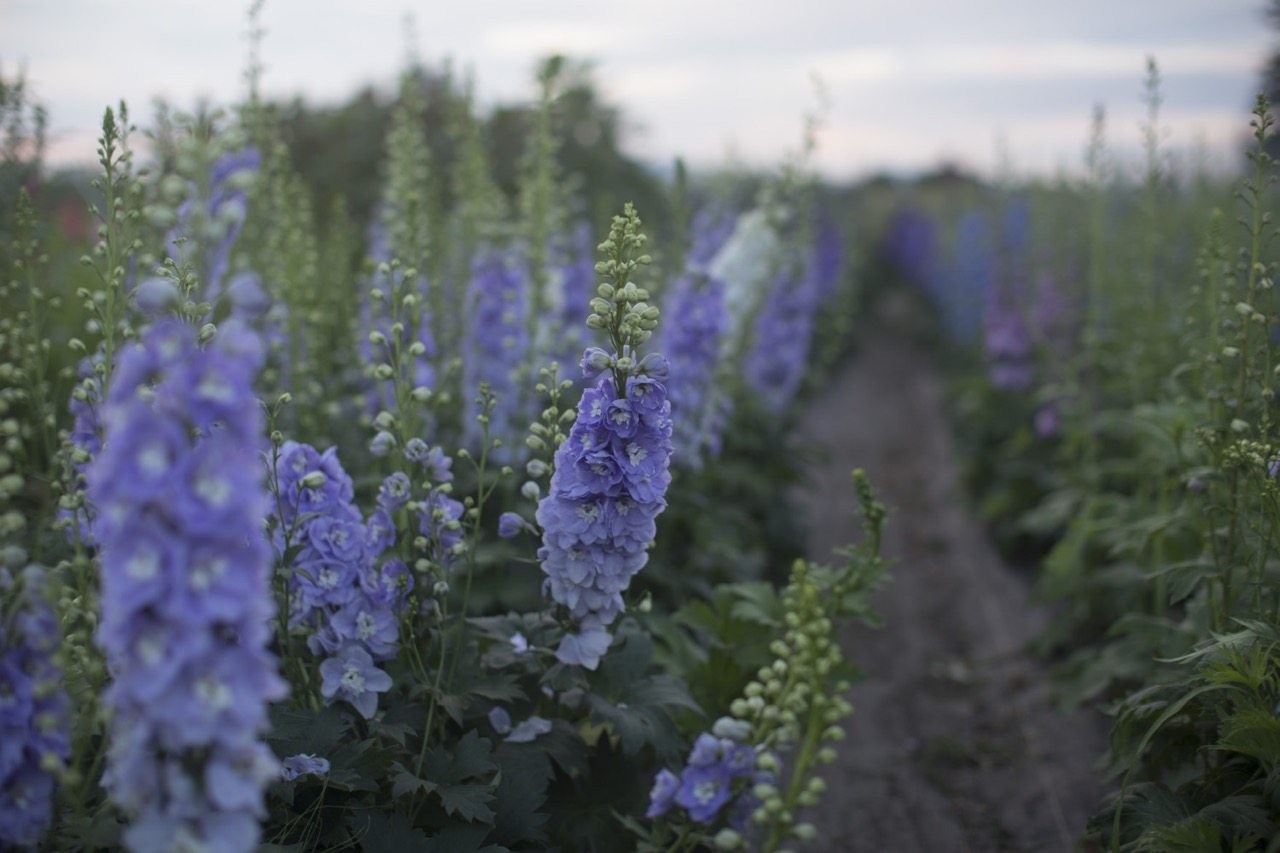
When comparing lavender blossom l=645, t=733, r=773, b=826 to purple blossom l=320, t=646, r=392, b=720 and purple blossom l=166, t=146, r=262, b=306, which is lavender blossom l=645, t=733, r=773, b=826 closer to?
purple blossom l=320, t=646, r=392, b=720

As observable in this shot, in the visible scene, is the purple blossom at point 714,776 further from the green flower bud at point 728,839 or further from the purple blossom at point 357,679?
the purple blossom at point 357,679

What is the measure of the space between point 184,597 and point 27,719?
0.53 m

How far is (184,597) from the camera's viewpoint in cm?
151

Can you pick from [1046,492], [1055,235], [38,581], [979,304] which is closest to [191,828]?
[38,581]

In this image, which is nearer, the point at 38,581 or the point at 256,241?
the point at 38,581

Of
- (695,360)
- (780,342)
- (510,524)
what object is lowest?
(510,524)

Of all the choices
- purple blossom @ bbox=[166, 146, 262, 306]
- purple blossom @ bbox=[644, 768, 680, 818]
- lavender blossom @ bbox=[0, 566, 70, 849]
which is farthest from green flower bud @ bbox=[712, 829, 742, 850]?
purple blossom @ bbox=[166, 146, 262, 306]

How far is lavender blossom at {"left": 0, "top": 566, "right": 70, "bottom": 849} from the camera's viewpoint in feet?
5.74

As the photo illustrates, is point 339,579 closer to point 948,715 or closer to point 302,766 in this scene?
point 302,766

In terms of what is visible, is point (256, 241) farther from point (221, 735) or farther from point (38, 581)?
point (221, 735)

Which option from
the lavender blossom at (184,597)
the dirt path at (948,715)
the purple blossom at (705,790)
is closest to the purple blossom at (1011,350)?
the dirt path at (948,715)

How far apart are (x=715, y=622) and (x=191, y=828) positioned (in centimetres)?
200

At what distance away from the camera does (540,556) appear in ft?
8.35

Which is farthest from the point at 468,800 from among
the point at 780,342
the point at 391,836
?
the point at 780,342
